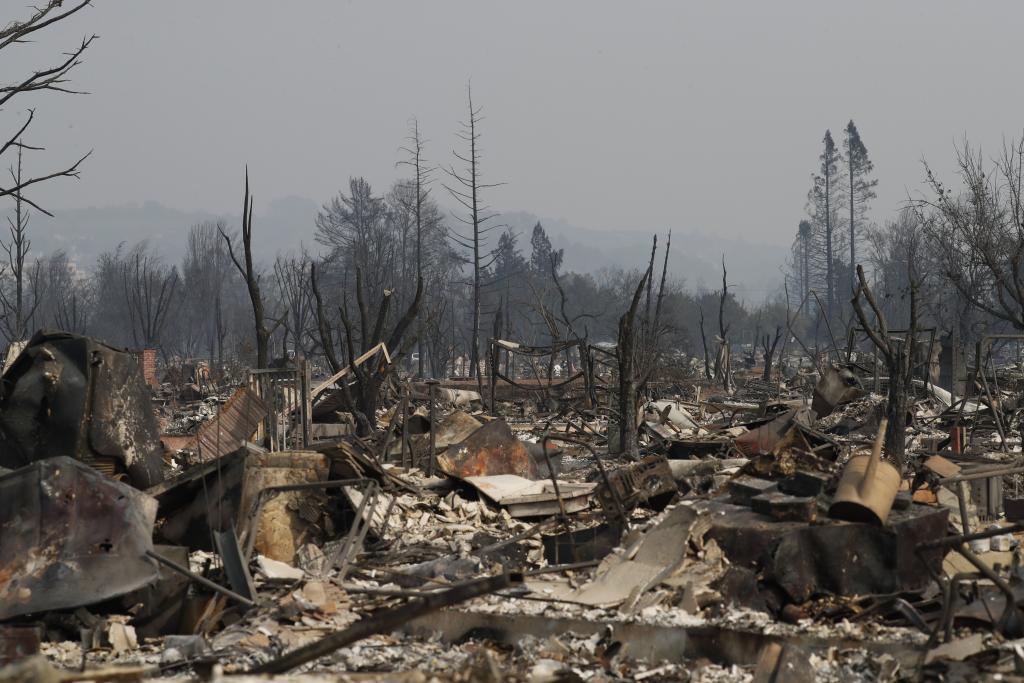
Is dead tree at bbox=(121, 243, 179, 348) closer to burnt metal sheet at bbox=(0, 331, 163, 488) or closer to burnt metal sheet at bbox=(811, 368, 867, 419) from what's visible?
burnt metal sheet at bbox=(811, 368, 867, 419)

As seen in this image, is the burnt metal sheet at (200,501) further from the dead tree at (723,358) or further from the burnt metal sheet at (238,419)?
the dead tree at (723,358)

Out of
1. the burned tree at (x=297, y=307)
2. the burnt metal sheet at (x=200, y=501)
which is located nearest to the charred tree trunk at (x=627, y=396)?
the burnt metal sheet at (x=200, y=501)

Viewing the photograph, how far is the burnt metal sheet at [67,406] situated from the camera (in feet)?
27.8

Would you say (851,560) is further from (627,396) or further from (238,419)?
(238,419)

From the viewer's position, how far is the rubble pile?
5.21 meters

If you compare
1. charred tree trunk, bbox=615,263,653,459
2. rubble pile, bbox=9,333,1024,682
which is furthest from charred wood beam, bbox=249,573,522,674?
charred tree trunk, bbox=615,263,653,459

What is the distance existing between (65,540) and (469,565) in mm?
2619

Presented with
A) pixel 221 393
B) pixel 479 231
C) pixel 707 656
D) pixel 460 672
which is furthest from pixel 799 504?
pixel 479 231

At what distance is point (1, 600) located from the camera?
225 inches

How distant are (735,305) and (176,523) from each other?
60.3 metres

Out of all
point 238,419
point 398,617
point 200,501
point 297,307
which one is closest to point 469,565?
point 200,501

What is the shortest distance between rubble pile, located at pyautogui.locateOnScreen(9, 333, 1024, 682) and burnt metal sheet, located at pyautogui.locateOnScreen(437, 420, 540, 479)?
482mm

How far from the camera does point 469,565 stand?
23.2 ft

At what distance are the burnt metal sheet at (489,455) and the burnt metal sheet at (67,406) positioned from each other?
3.01m
